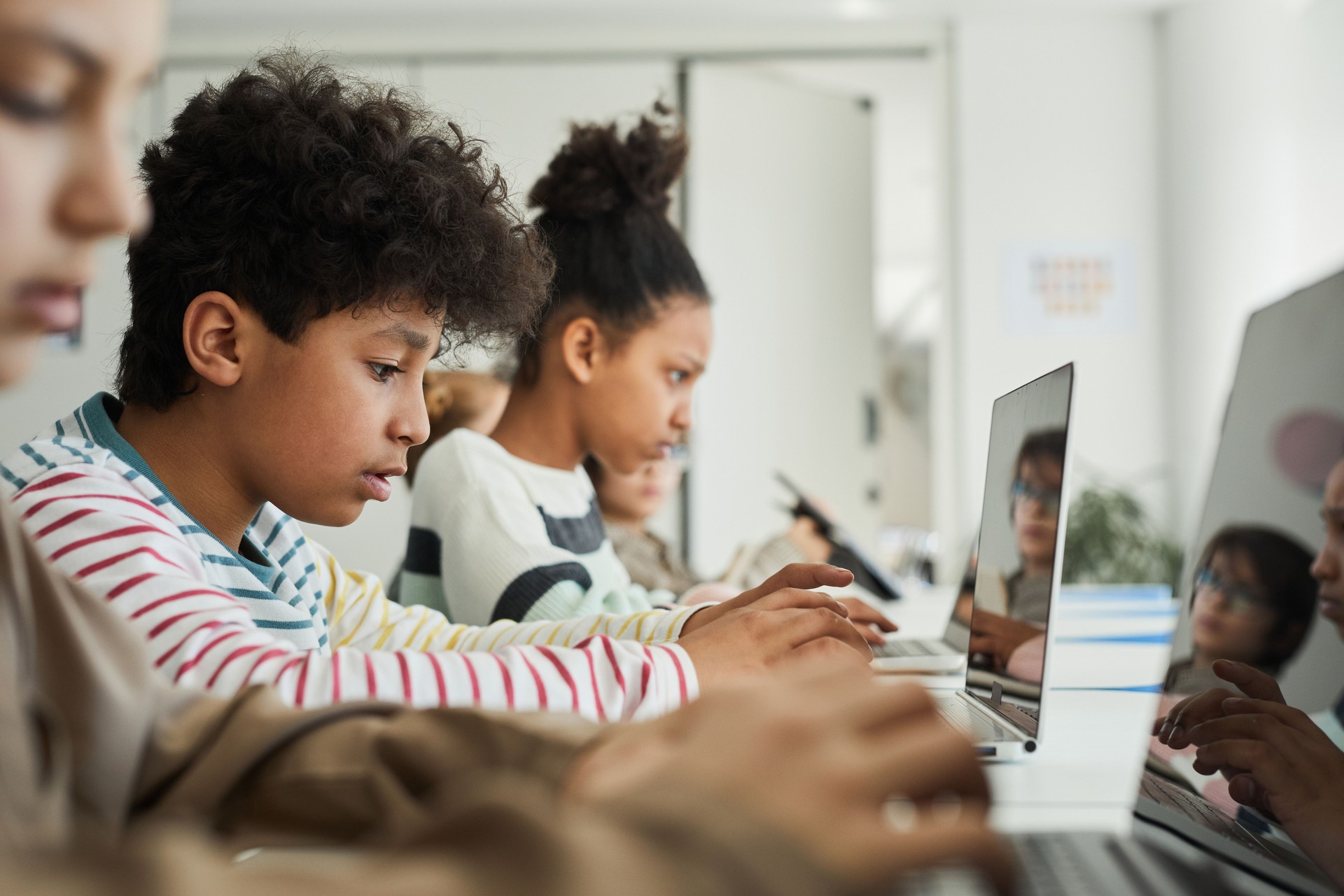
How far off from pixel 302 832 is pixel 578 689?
0.17m

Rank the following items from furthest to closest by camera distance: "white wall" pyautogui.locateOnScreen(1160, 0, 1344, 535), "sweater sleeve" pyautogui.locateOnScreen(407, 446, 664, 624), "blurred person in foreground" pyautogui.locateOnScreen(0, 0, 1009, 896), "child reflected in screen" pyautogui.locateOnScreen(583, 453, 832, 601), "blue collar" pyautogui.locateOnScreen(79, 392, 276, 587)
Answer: "white wall" pyautogui.locateOnScreen(1160, 0, 1344, 535), "child reflected in screen" pyautogui.locateOnScreen(583, 453, 832, 601), "sweater sleeve" pyautogui.locateOnScreen(407, 446, 664, 624), "blue collar" pyautogui.locateOnScreen(79, 392, 276, 587), "blurred person in foreground" pyautogui.locateOnScreen(0, 0, 1009, 896)

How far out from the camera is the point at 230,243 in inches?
32.1

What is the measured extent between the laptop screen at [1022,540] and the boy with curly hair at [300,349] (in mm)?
156

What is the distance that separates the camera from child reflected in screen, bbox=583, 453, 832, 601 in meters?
1.78

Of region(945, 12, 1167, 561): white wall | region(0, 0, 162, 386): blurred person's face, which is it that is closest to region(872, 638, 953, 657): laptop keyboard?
region(0, 0, 162, 386): blurred person's face

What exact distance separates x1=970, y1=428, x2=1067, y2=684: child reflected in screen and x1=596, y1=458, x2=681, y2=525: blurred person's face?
1114 mm

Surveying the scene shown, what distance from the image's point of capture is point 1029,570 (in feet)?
2.83

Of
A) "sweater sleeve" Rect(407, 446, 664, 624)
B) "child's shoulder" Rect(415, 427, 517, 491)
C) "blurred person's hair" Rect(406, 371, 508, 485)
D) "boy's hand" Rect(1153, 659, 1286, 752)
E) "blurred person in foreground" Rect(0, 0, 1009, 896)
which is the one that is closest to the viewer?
"blurred person in foreground" Rect(0, 0, 1009, 896)

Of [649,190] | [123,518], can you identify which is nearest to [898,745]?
[123,518]

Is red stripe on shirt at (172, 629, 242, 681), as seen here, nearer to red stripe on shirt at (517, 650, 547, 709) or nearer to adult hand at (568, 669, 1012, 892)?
red stripe on shirt at (517, 650, 547, 709)

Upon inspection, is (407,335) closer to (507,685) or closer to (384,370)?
(384,370)

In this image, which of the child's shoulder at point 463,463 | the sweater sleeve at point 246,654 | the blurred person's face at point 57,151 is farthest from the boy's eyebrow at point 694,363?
the blurred person's face at point 57,151

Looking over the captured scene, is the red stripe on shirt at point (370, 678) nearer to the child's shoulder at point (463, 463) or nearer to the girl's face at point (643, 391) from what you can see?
the child's shoulder at point (463, 463)

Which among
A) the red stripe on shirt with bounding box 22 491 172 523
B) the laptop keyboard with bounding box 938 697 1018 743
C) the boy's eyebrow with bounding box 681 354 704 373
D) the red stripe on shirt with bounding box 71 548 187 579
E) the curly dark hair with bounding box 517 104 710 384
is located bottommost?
the laptop keyboard with bounding box 938 697 1018 743
